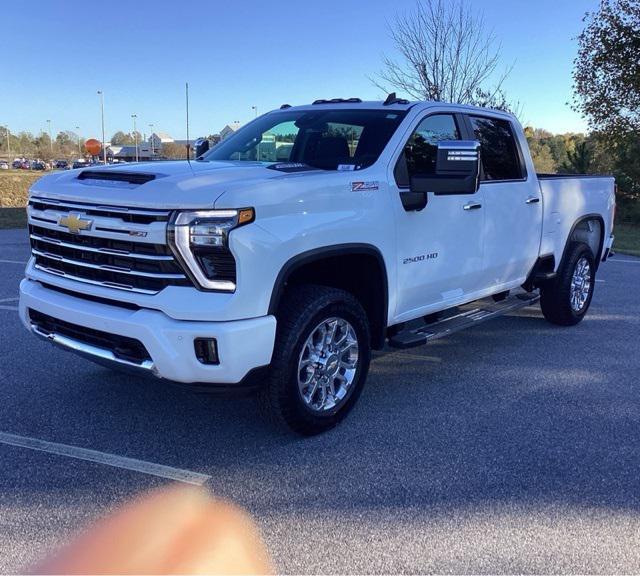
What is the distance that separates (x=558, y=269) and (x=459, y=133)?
2.17 m

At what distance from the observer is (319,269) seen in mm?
4133

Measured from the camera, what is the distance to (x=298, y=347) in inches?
146

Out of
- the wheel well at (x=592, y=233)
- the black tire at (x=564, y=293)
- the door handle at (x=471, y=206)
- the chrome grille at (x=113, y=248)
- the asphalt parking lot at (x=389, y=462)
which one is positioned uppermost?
the door handle at (x=471, y=206)

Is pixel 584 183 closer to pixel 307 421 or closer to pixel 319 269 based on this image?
pixel 319 269

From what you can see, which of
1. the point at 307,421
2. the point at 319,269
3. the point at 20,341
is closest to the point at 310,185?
the point at 319,269

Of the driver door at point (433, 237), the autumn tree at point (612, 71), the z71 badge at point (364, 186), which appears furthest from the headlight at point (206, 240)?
the autumn tree at point (612, 71)

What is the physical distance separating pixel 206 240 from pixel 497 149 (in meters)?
3.31

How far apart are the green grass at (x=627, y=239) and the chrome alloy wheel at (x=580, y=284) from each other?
302 inches

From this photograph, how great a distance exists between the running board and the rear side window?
1.12 meters

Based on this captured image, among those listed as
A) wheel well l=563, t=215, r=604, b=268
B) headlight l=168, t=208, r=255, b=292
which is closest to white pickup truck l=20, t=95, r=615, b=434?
headlight l=168, t=208, r=255, b=292

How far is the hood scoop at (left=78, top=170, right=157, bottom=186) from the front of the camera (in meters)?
3.69

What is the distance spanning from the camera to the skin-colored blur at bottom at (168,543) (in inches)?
109

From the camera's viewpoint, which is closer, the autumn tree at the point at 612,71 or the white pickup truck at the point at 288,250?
the white pickup truck at the point at 288,250

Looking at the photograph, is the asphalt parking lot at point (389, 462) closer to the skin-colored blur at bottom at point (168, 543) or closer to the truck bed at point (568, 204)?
the skin-colored blur at bottom at point (168, 543)
